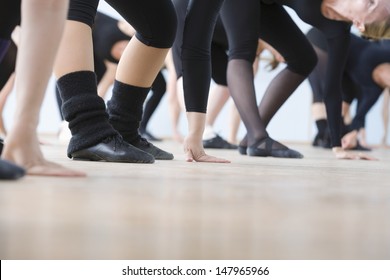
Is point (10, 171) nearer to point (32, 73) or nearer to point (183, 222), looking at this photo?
point (32, 73)

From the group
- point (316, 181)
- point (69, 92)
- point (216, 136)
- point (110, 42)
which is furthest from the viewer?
point (110, 42)

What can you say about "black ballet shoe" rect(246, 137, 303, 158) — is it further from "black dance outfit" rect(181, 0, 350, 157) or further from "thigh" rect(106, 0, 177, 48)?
"thigh" rect(106, 0, 177, 48)

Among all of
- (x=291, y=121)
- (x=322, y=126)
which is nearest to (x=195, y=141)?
(x=322, y=126)

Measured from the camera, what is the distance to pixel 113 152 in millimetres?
1306

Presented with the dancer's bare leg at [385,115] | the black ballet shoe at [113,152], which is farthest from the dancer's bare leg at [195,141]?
the dancer's bare leg at [385,115]

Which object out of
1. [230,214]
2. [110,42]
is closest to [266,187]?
[230,214]

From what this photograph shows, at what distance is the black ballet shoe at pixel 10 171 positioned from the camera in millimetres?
805

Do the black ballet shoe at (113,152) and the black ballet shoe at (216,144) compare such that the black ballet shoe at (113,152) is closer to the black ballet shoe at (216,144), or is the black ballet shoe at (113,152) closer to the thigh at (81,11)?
the thigh at (81,11)

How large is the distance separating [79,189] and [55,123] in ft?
→ 17.3

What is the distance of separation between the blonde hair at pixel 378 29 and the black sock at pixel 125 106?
906 mm

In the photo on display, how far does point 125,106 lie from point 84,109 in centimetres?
30

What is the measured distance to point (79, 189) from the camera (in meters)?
0.76

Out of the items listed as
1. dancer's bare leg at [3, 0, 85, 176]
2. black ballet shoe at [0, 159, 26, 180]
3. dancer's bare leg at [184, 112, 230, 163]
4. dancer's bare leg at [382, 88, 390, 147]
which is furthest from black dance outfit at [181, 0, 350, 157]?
dancer's bare leg at [382, 88, 390, 147]
